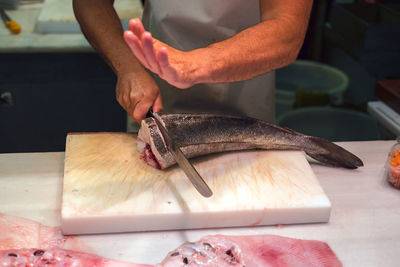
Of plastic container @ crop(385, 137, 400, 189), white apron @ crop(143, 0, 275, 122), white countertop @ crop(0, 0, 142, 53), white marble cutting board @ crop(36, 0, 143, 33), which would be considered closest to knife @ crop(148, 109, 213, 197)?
white apron @ crop(143, 0, 275, 122)

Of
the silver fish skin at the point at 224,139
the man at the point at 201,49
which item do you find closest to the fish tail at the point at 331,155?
the silver fish skin at the point at 224,139

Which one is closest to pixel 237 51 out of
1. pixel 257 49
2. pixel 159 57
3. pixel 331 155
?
pixel 257 49

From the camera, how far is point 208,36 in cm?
212

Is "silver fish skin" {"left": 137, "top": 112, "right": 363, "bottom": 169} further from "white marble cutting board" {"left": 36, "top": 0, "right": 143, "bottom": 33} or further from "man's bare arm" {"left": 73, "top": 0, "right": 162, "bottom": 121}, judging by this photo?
"white marble cutting board" {"left": 36, "top": 0, "right": 143, "bottom": 33}

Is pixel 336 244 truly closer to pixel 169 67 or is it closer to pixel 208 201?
pixel 208 201

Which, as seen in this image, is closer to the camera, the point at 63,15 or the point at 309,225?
the point at 309,225

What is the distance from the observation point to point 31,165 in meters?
1.86

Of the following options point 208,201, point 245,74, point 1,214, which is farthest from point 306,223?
point 1,214

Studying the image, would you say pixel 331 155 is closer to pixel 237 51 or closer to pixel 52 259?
pixel 237 51

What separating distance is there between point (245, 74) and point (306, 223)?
576mm

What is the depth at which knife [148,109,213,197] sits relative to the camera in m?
1.47

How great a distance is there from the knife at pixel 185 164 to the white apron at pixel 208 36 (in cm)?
48

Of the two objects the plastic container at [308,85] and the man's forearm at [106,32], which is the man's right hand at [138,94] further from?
the plastic container at [308,85]

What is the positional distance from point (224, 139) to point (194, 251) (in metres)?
0.57
